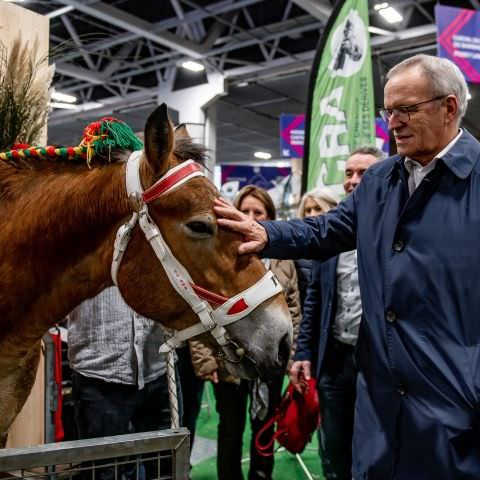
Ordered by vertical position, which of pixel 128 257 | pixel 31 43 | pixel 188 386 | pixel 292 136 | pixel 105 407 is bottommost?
pixel 188 386

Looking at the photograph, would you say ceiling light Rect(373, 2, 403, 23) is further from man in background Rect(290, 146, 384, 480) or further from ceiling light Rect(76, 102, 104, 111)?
ceiling light Rect(76, 102, 104, 111)

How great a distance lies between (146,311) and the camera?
5.15 ft

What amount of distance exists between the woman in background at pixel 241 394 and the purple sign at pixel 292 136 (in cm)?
725

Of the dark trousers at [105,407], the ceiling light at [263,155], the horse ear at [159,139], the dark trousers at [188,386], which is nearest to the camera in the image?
the horse ear at [159,139]

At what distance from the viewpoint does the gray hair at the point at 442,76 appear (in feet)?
4.69

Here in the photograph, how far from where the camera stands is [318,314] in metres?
2.69

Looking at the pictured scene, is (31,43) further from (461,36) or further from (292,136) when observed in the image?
(292,136)

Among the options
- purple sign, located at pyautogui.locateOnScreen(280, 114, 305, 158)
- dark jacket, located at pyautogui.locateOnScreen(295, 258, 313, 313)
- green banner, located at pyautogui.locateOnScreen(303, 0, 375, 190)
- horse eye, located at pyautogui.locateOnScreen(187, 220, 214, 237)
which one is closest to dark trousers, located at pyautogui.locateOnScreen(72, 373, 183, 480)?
horse eye, located at pyautogui.locateOnScreen(187, 220, 214, 237)

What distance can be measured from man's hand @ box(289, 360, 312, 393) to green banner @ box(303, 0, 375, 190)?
203 centimetres

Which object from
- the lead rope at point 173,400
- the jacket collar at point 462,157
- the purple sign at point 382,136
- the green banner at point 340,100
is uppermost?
the purple sign at point 382,136

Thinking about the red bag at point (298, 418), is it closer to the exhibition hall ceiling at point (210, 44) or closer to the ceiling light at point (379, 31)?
the exhibition hall ceiling at point (210, 44)

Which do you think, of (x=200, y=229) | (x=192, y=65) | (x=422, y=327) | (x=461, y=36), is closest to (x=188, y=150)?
(x=200, y=229)

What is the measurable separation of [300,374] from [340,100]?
2.58 meters

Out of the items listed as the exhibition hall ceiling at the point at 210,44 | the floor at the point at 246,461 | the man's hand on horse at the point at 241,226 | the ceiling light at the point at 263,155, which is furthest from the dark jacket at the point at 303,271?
the ceiling light at the point at 263,155
